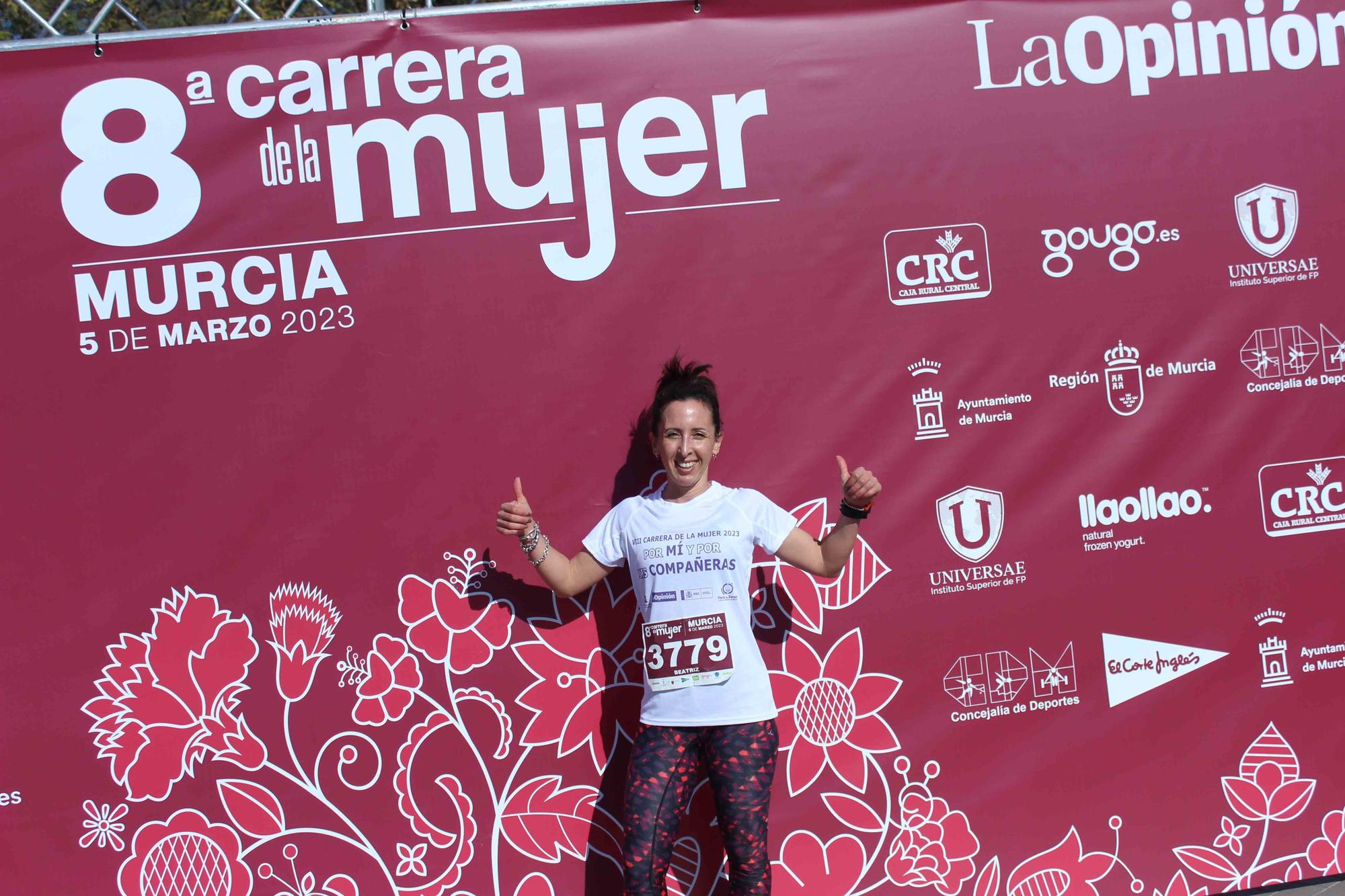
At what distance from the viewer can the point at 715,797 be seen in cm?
269

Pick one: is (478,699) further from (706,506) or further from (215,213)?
(215,213)

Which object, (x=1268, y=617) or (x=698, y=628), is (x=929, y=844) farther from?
(x=1268, y=617)

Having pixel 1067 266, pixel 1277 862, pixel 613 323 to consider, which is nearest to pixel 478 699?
pixel 613 323

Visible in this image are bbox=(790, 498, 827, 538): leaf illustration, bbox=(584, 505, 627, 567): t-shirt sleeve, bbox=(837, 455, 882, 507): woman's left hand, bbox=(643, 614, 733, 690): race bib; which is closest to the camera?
bbox=(837, 455, 882, 507): woman's left hand

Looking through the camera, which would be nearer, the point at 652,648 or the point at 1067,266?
the point at 652,648

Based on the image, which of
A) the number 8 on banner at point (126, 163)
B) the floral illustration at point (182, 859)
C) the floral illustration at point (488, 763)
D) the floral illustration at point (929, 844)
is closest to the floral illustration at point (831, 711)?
the floral illustration at point (488, 763)

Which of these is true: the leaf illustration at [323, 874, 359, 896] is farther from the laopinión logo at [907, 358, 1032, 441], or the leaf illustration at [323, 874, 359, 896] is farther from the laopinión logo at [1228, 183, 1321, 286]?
the laopinión logo at [1228, 183, 1321, 286]

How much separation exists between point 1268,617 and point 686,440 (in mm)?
1938

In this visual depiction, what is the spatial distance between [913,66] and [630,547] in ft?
5.50

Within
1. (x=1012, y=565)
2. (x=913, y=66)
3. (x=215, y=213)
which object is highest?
(x=913, y=66)

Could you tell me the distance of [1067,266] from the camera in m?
3.08

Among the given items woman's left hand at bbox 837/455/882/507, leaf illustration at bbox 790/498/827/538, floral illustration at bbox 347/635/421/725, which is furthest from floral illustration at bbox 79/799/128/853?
woman's left hand at bbox 837/455/882/507

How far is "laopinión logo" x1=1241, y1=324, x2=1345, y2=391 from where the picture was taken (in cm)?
312

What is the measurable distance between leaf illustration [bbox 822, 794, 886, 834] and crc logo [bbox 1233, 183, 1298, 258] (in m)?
2.09
